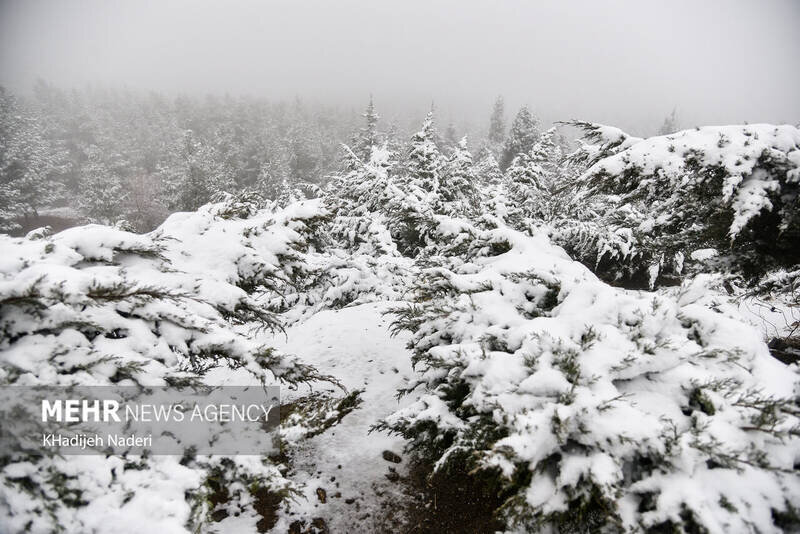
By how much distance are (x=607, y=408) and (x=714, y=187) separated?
3527mm

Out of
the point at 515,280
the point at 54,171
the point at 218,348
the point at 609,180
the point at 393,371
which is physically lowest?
the point at 54,171

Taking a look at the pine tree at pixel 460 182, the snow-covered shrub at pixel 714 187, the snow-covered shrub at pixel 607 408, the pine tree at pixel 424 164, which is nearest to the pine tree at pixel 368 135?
the pine tree at pixel 424 164

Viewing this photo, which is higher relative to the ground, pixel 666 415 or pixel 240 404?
pixel 666 415

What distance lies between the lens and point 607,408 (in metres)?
2.45

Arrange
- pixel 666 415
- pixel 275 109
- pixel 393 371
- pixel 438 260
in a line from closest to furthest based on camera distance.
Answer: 1. pixel 666 415
2. pixel 438 260
3. pixel 393 371
4. pixel 275 109

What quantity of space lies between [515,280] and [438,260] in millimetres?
1482

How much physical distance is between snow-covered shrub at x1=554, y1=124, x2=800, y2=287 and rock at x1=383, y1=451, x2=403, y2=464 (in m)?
4.14

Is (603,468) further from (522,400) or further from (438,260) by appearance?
(438,260)

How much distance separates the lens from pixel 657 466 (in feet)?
7.59

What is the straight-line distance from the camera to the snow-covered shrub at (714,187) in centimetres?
395

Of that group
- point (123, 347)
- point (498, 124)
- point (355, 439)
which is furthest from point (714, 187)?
point (498, 124)

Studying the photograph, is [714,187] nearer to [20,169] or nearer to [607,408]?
[607,408]

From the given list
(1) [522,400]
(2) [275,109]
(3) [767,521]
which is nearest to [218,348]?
(1) [522,400]

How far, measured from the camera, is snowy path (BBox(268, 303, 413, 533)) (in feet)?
12.2
